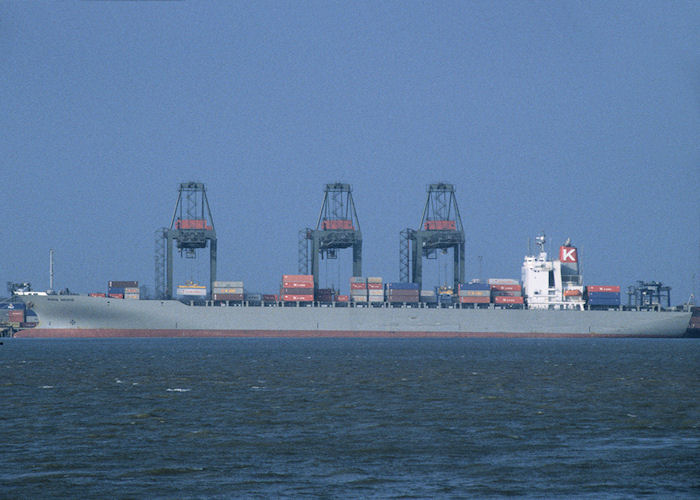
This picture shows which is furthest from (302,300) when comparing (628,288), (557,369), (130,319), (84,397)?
(84,397)

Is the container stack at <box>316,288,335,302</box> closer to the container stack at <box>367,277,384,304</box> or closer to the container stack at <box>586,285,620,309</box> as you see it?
the container stack at <box>367,277,384,304</box>

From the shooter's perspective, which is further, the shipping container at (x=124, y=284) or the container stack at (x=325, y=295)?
the container stack at (x=325, y=295)

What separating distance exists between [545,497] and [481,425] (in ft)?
30.3

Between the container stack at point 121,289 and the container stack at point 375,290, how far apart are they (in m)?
30.8

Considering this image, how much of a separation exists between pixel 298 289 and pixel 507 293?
29818 millimetres

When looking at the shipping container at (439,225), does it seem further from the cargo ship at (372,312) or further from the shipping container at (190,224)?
the shipping container at (190,224)

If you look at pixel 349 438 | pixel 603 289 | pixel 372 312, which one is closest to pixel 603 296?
pixel 603 289

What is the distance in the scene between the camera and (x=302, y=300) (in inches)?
4380

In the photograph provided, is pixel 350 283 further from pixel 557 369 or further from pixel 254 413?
pixel 254 413

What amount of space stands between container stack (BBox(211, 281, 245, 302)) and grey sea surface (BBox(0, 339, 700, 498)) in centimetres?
6936

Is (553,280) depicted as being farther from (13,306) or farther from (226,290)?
(13,306)

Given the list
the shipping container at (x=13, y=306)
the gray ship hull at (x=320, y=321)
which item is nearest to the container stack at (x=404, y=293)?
the gray ship hull at (x=320, y=321)

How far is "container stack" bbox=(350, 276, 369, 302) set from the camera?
11356 centimetres

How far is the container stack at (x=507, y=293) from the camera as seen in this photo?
117 meters
